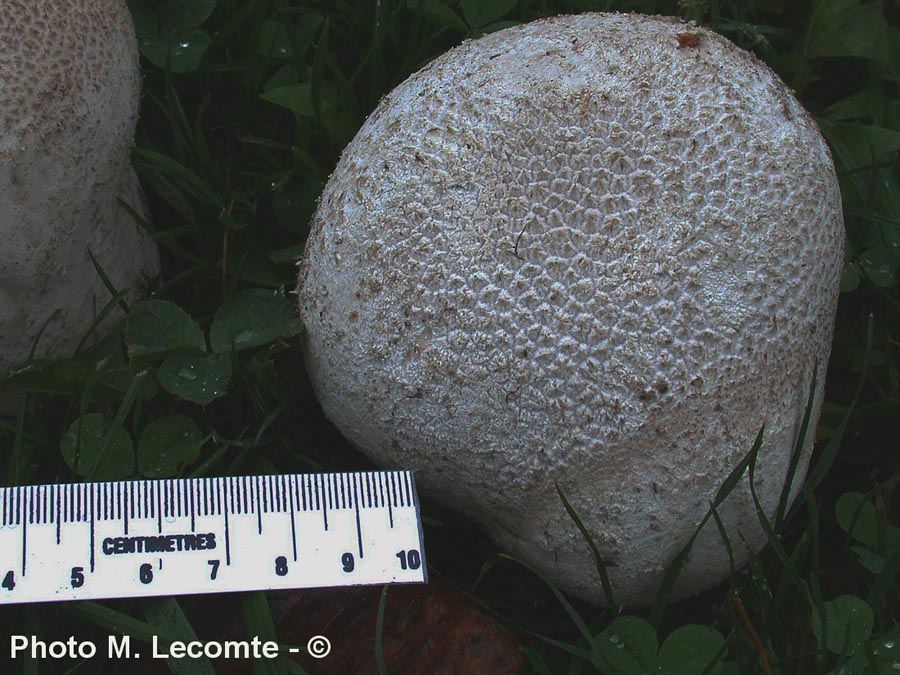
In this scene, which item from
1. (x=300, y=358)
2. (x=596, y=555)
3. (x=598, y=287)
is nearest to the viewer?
(x=598, y=287)

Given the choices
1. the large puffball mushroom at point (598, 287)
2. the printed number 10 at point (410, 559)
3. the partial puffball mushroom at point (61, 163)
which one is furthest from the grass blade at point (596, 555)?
the partial puffball mushroom at point (61, 163)

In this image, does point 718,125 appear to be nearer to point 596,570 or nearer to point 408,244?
point 408,244

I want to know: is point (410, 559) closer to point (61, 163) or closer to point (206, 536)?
point (206, 536)

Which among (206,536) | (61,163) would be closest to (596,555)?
(206,536)

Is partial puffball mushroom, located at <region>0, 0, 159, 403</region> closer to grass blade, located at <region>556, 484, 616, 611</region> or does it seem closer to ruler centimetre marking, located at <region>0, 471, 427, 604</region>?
ruler centimetre marking, located at <region>0, 471, 427, 604</region>

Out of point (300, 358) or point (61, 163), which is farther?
point (300, 358)

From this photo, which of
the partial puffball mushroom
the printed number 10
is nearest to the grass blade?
the printed number 10
